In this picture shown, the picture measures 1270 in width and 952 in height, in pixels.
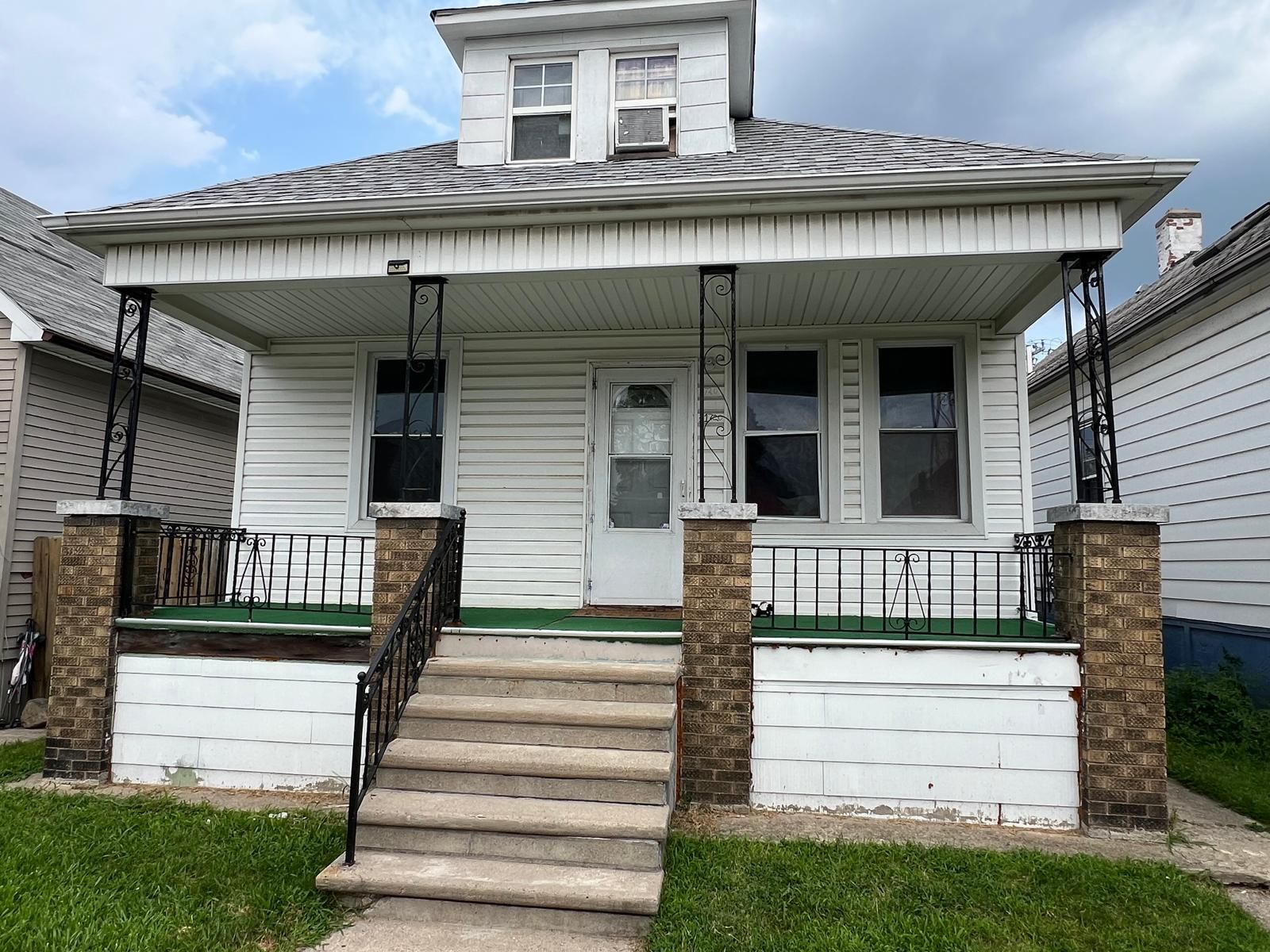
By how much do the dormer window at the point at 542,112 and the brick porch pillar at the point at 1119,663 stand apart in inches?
197

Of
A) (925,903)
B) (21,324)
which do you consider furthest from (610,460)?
(21,324)

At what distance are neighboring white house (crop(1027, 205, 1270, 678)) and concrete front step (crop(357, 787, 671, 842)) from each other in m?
4.37

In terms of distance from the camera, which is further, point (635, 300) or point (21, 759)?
point (635, 300)

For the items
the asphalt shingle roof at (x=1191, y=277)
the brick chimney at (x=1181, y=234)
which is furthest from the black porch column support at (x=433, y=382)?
the brick chimney at (x=1181, y=234)

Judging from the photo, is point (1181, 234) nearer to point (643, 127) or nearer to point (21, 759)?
point (643, 127)

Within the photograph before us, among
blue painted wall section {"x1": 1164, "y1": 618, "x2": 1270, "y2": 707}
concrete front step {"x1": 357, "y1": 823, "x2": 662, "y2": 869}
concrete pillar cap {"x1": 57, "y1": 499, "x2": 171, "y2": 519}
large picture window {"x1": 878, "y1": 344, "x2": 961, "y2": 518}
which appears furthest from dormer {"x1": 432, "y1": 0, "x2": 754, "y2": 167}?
blue painted wall section {"x1": 1164, "y1": 618, "x2": 1270, "y2": 707}

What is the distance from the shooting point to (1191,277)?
294 inches

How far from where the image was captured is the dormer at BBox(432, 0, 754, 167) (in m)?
6.39

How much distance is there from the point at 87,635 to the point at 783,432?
17.5ft

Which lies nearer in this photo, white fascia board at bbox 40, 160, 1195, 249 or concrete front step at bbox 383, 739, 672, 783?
concrete front step at bbox 383, 739, 672, 783

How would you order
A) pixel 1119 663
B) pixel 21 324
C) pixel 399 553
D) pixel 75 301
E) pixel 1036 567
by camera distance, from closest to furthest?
pixel 1119 663 → pixel 399 553 → pixel 1036 567 → pixel 21 324 → pixel 75 301

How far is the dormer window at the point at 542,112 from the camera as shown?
6.56 metres

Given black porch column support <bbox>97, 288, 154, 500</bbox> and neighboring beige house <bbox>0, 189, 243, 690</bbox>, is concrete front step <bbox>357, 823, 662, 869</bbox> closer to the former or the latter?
black porch column support <bbox>97, 288, 154, 500</bbox>

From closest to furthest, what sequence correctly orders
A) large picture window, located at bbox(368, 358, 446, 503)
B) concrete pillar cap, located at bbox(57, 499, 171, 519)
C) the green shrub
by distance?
1. concrete pillar cap, located at bbox(57, 499, 171, 519)
2. the green shrub
3. large picture window, located at bbox(368, 358, 446, 503)
